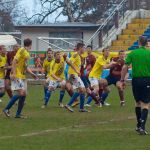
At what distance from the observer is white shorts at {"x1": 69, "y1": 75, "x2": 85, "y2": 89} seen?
20.0m

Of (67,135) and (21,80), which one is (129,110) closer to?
(21,80)

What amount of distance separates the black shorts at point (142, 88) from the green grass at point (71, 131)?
77 centimetres

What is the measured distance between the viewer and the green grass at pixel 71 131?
12.7 meters

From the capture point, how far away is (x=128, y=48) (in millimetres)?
43125

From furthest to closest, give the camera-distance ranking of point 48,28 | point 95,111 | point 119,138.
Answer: point 48,28 < point 95,111 < point 119,138

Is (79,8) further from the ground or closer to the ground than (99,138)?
further from the ground

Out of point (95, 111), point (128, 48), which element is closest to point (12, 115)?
point (95, 111)

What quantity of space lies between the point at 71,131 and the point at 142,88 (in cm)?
180

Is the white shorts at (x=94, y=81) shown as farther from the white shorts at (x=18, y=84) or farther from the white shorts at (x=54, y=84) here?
the white shorts at (x=18, y=84)

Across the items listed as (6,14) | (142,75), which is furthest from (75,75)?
(6,14)

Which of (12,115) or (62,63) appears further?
(62,63)

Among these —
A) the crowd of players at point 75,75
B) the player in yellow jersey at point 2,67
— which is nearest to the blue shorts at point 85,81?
the crowd of players at point 75,75

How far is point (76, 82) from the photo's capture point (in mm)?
20188

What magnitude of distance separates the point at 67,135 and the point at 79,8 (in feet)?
199
